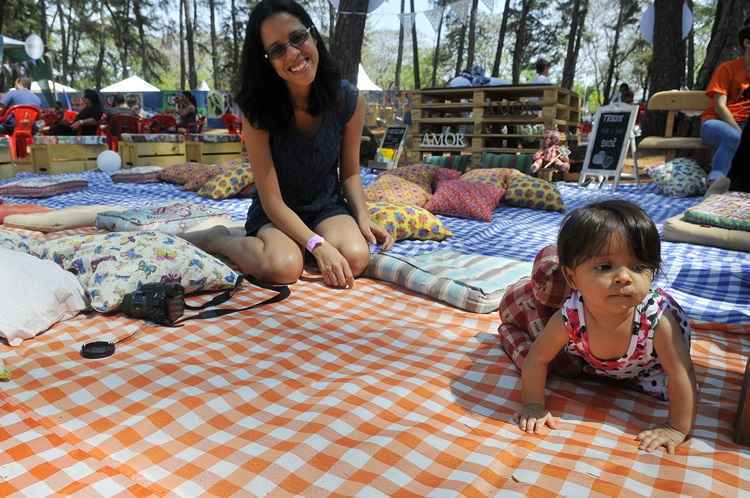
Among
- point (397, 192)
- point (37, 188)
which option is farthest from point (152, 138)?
point (397, 192)

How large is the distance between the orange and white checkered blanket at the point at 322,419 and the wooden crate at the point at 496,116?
5.00 metres

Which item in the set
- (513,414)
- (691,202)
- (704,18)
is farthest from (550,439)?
(704,18)

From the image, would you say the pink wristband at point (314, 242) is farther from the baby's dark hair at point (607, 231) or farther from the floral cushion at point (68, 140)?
the floral cushion at point (68, 140)

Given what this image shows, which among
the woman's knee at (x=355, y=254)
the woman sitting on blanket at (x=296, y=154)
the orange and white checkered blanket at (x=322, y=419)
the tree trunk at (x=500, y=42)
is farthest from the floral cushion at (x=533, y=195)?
the tree trunk at (x=500, y=42)

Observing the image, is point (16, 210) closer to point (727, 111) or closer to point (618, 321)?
point (618, 321)

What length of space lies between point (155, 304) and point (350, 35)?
21.4ft

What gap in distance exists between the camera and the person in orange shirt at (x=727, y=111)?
5027 millimetres

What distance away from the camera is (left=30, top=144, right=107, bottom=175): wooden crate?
722 cm

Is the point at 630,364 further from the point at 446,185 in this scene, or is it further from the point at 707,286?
the point at 446,185

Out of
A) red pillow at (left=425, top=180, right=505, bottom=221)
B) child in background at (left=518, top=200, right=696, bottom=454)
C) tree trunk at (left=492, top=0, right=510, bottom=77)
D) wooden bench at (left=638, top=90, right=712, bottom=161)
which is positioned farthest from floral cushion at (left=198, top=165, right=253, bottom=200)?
tree trunk at (left=492, top=0, right=510, bottom=77)

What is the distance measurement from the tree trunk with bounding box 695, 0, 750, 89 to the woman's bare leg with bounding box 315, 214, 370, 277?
755 centimetres

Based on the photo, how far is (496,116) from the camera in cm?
679

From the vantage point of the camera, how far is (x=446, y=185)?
4.34 metres

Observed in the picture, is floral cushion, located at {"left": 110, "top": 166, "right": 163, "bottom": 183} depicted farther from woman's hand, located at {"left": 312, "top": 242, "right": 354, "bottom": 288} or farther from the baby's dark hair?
the baby's dark hair
